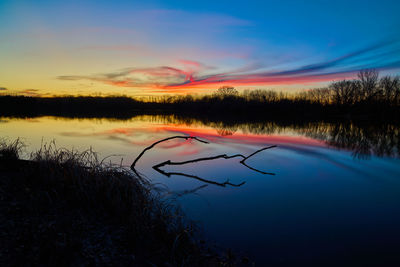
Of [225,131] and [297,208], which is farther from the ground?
[225,131]

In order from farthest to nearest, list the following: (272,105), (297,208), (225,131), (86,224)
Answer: (272,105), (225,131), (297,208), (86,224)

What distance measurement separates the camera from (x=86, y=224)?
4.50m

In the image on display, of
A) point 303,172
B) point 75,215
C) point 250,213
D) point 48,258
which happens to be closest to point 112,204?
point 75,215

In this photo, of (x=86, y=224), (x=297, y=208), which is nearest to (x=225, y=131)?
(x=297, y=208)

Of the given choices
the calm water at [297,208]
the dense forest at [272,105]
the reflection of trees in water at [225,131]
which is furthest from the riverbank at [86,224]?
the dense forest at [272,105]

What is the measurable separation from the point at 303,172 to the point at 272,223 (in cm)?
656

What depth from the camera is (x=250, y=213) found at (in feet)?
21.5

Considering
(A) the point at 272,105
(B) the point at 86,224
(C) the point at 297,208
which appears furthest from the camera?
(A) the point at 272,105

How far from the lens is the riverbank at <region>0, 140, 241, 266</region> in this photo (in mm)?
3447

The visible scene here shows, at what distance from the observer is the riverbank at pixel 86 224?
3447mm

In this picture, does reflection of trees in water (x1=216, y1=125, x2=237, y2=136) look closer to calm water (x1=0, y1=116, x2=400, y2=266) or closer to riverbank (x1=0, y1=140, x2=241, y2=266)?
calm water (x1=0, y1=116, x2=400, y2=266)

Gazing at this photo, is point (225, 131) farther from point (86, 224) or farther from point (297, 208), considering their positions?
point (86, 224)

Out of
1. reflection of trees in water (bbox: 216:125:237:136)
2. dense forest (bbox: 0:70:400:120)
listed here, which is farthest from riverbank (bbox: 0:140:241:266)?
dense forest (bbox: 0:70:400:120)

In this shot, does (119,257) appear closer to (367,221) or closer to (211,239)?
(211,239)
